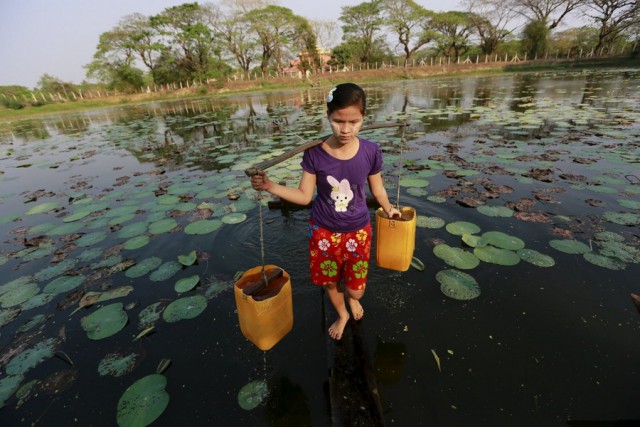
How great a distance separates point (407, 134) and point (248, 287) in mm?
6965

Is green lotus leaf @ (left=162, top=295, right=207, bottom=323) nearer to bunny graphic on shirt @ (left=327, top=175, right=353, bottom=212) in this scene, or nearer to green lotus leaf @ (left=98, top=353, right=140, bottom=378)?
green lotus leaf @ (left=98, top=353, right=140, bottom=378)

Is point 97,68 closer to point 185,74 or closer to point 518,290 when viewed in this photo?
point 185,74

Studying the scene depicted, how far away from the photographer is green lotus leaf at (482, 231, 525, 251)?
2801 mm

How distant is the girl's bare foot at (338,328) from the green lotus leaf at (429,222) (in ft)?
5.62

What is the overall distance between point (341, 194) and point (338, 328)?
3.37 ft

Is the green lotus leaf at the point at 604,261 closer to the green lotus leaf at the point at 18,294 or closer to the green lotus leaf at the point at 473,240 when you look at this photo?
the green lotus leaf at the point at 473,240

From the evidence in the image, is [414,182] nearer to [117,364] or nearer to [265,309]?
[265,309]

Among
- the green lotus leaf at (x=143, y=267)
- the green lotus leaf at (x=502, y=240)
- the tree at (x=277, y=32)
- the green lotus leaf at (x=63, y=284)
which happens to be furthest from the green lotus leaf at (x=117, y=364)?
the tree at (x=277, y=32)

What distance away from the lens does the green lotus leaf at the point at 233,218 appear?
3637 millimetres

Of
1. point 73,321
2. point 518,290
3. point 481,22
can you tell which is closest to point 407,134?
point 518,290

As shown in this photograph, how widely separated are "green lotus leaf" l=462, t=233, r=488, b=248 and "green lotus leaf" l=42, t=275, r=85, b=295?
3887 millimetres

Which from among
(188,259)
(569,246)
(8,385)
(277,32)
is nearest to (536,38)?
(277,32)

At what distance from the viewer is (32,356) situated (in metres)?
2.03

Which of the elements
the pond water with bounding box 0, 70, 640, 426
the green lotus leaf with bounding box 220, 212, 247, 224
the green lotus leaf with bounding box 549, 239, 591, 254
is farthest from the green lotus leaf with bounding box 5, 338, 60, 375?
the green lotus leaf with bounding box 549, 239, 591, 254
